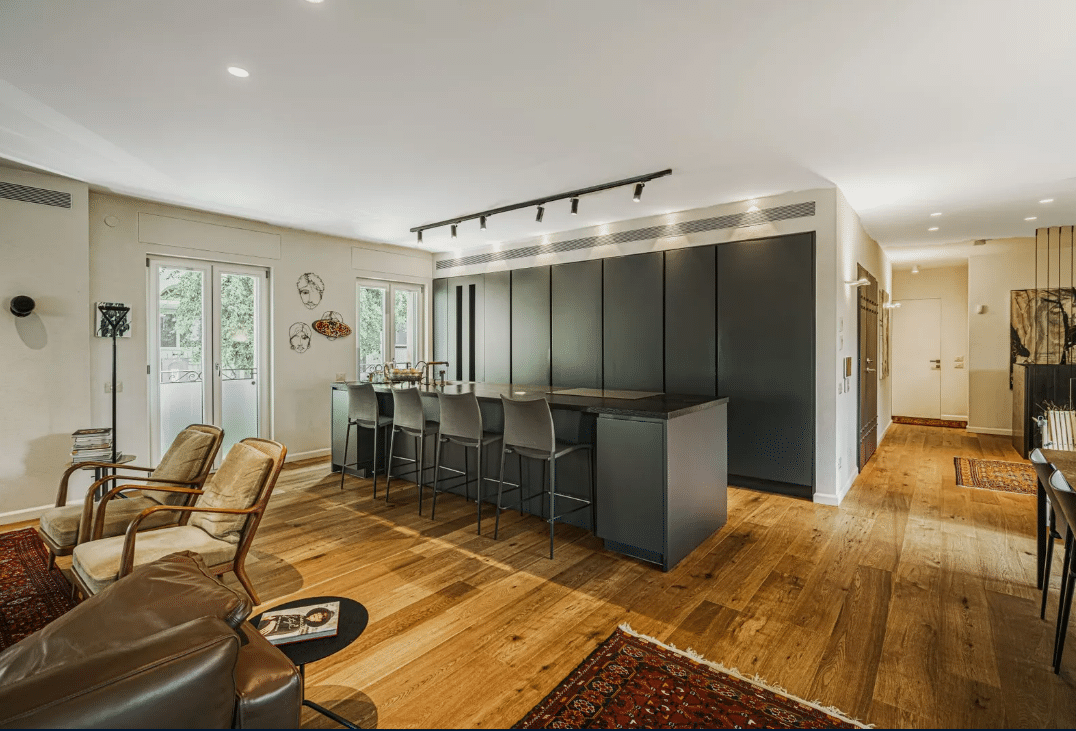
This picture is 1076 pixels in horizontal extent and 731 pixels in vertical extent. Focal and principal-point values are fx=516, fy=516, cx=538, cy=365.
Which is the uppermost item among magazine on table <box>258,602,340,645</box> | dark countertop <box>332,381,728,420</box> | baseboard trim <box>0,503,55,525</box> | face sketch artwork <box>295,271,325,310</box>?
face sketch artwork <box>295,271,325,310</box>

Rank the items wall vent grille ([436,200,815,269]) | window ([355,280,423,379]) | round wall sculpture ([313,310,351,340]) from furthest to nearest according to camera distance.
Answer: window ([355,280,423,379]) < round wall sculpture ([313,310,351,340]) < wall vent grille ([436,200,815,269])

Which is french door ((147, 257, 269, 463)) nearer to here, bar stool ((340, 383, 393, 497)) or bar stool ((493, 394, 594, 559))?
bar stool ((340, 383, 393, 497))

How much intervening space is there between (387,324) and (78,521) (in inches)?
190

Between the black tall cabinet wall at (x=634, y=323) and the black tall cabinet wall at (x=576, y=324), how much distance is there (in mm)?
140

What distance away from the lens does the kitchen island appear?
3193mm

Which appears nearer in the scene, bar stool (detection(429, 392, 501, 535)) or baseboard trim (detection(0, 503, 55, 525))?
bar stool (detection(429, 392, 501, 535))

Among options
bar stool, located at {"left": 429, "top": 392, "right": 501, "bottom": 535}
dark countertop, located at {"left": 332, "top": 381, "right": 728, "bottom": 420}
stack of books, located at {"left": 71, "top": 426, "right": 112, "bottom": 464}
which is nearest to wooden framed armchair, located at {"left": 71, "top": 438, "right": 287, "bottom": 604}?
bar stool, located at {"left": 429, "top": 392, "right": 501, "bottom": 535}

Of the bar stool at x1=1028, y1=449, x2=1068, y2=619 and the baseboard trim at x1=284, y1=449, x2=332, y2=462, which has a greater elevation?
the bar stool at x1=1028, y1=449, x2=1068, y2=619

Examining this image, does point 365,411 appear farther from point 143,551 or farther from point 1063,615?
point 1063,615

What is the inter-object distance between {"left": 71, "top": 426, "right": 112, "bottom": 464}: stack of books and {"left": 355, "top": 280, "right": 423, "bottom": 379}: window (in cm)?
302

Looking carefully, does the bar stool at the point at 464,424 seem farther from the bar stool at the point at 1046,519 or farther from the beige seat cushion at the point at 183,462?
the bar stool at the point at 1046,519

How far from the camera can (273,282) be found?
6.12 m

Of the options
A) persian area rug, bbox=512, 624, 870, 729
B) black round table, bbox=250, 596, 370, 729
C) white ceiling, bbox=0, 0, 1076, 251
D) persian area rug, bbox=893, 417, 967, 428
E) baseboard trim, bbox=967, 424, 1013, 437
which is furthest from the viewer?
persian area rug, bbox=893, 417, 967, 428

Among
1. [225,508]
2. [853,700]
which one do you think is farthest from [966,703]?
[225,508]
